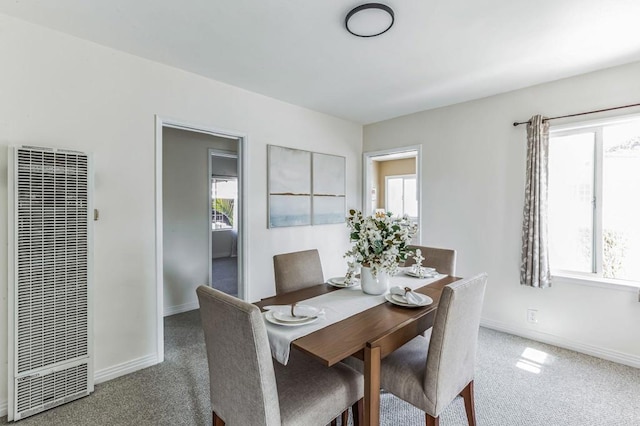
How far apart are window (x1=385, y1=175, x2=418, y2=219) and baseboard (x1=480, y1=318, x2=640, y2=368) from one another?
14.3ft

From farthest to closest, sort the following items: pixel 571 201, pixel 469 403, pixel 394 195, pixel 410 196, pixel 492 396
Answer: pixel 394 195
pixel 410 196
pixel 571 201
pixel 492 396
pixel 469 403

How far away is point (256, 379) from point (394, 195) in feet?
23.2

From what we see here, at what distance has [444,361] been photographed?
4.78 feet

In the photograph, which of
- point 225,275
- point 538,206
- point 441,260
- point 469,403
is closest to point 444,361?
point 469,403

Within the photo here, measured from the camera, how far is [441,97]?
11.0ft

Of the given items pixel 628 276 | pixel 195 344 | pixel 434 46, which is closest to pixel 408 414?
pixel 195 344

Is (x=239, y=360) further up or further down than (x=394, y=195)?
further down

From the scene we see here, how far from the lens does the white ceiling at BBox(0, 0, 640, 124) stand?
72.7 inches

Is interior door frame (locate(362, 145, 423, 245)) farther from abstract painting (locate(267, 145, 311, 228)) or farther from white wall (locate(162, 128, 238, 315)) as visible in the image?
white wall (locate(162, 128, 238, 315))

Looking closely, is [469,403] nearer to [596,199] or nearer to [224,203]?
[596,199]

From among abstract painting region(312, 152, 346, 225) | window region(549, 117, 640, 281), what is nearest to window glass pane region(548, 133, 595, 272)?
window region(549, 117, 640, 281)

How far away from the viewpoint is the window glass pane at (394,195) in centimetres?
775

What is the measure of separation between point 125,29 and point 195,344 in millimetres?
2592

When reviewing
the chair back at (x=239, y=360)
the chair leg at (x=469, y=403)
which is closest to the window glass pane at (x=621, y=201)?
the chair leg at (x=469, y=403)
